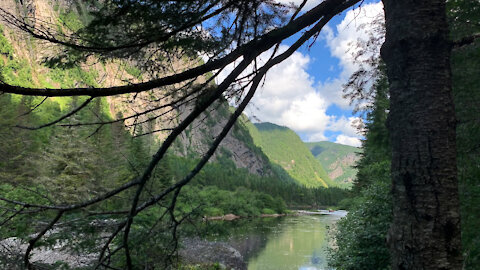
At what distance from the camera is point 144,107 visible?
2.35 m

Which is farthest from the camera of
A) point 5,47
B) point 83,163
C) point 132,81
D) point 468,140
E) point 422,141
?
point 5,47

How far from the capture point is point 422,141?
1609 millimetres

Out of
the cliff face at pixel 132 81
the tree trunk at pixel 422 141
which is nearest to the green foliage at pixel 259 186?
the cliff face at pixel 132 81

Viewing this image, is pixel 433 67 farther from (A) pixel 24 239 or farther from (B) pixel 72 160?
(B) pixel 72 160

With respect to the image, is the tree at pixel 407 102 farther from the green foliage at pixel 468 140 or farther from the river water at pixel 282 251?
Result: the river water at pixel 282 251

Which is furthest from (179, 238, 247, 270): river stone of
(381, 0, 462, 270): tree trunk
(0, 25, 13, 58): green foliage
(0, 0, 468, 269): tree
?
(0, 25, 13, 58): green foliage

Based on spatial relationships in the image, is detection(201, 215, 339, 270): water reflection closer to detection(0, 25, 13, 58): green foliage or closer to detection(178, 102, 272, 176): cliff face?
detection(178, 102, 272, 176): cliff face

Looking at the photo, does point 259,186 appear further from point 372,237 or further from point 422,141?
point 422,141

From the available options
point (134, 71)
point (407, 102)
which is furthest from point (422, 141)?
point (134, 71)

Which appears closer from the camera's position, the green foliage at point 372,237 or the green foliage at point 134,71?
the green foliage at point 134,71

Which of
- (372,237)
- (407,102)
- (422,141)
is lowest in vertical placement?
(372,237)

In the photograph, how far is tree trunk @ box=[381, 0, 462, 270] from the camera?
5.04 ft

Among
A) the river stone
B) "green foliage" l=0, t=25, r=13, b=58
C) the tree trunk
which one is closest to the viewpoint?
the tree trunk

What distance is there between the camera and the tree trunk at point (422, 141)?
5.04 ft
